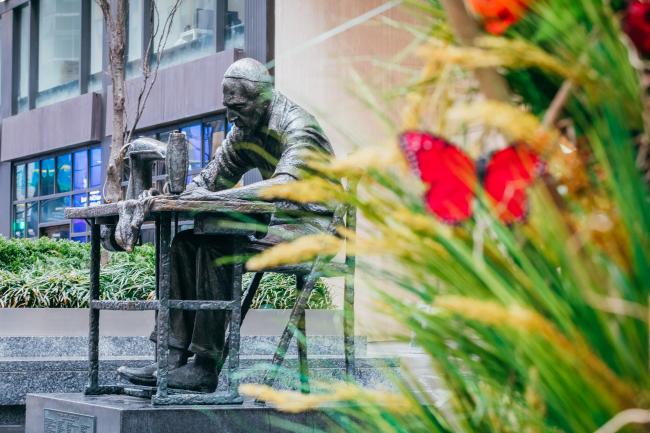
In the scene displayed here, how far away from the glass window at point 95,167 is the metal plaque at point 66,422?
21.3 metres

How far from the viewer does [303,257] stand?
43.2 inches

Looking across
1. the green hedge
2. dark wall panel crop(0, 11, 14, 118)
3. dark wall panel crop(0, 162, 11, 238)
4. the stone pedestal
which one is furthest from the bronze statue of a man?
dark wall panel crop(0, 11, 14, 118)

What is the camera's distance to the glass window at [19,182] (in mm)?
30172

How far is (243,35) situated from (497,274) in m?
20.7

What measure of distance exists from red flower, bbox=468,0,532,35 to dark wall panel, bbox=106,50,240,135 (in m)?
20.2

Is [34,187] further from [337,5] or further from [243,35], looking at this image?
[337,5]

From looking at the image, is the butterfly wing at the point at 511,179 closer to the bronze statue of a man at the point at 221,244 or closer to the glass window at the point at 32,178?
the bronze statue of a man at the point at 221,244

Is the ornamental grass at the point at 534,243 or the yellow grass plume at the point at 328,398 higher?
the ornamental grass at the point at 534,243

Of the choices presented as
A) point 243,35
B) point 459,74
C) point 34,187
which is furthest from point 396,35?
point 34,187

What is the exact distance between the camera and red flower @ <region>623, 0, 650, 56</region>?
43.8 inches

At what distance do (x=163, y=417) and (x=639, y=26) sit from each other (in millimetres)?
3959

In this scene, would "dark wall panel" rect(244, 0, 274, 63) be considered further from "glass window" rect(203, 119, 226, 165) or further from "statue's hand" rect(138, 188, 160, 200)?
"statue's hand" rect(138, 188, 160, 200)

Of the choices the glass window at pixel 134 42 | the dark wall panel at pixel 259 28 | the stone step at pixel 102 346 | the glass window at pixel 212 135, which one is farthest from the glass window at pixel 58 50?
the stone step at pixel 102 346

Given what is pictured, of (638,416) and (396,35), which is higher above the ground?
(396,35)
